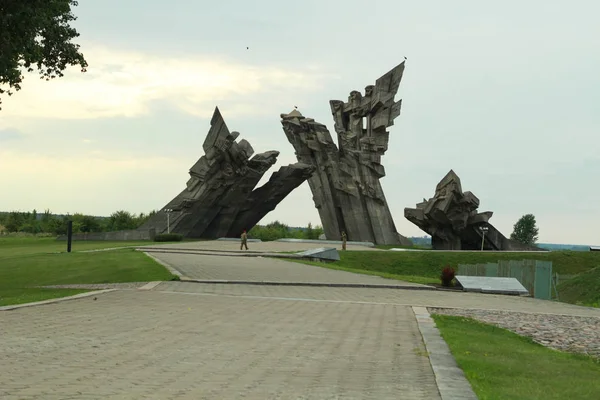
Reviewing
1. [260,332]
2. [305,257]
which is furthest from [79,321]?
[305,257]

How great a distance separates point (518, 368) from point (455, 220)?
4190 centimetres

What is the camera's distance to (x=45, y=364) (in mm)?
6676

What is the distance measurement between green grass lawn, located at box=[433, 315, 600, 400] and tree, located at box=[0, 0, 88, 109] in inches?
498

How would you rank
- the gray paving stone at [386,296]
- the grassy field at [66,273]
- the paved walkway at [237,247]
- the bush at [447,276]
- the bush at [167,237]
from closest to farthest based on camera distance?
the gray paving stone at [386,296] < the grassy field at [66,273] < the bush at [447,276] < the paved walkway at [237,247] < the bush at [167,237]

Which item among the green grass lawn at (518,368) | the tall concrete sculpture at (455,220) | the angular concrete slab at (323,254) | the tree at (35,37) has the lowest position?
the green grass lawn at (518,368)

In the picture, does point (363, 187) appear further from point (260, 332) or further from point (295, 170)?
point (260, 332)

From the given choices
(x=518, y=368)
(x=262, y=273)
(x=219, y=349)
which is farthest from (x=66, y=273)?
(x=518, y=368)

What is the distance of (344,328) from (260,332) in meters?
1.47

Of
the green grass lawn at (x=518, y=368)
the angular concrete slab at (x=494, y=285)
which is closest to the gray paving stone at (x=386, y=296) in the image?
the angular concrete slab at (x=494, y=285)

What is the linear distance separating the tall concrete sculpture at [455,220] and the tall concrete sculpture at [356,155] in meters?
2.54

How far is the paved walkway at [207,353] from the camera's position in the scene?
573cm

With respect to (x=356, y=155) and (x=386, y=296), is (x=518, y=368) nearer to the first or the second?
(x=386, y=296)

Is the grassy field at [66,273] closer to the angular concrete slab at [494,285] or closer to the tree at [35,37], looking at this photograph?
the tree at [35,37]

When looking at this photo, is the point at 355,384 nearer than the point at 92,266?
Yes
